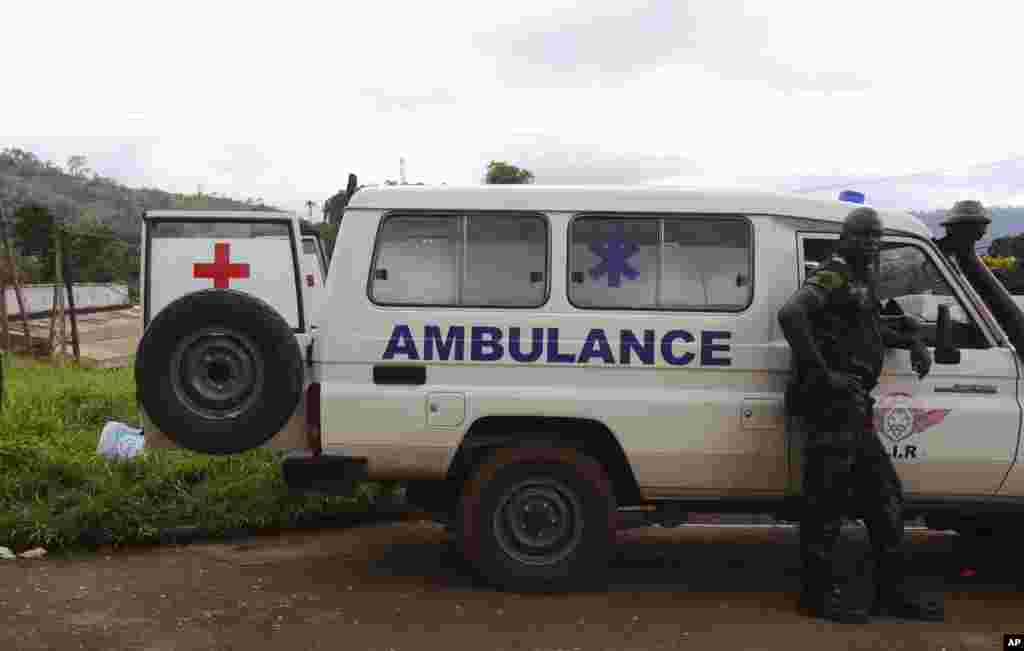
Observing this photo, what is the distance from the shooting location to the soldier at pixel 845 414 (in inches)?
185

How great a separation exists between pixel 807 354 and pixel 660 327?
776 millimetres

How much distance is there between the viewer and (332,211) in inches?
250

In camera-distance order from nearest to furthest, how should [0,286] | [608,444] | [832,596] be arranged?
→ 1. [832,596]
2. [608,444]
3. [0,286]

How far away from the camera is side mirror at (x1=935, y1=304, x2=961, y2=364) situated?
15.8ft

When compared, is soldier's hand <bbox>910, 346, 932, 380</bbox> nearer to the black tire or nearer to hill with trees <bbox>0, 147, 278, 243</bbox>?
the black tire

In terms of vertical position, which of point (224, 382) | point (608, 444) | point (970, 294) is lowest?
point (608, 444)

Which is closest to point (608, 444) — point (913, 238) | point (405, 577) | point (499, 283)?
point (499, 283)

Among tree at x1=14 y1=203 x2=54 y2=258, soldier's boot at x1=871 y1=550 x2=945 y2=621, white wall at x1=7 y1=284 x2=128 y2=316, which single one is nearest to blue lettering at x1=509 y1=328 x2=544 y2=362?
soldier's boot at x1=871 y1=550 x2=945 y2=621

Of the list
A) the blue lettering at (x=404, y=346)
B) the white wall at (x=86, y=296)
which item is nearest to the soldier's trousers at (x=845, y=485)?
the blue lettering at (x=404, y=346)

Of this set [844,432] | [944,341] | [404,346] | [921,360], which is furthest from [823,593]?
[404,346]

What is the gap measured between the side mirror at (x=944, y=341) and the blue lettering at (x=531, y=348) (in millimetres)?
2058

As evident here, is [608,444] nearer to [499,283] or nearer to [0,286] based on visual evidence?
[499,283]

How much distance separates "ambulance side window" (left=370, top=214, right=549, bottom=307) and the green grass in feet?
7.48

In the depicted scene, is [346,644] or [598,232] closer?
[346,644]
